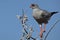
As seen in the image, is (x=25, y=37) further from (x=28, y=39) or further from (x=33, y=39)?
(x=33, y=39)

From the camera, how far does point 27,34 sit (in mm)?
2182

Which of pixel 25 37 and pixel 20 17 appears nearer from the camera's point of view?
pixel 25 37

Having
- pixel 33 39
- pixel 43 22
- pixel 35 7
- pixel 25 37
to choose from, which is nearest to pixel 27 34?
pixel 25 37

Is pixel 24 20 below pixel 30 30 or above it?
above

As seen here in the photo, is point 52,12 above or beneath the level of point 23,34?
above

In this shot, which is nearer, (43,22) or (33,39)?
(33,39)

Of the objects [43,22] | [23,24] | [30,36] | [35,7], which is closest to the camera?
[30,36]

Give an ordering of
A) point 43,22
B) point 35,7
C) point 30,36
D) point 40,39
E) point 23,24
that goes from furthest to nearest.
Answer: point 35,7, point 43,22, point 23,24, point 30,36, point 40,39

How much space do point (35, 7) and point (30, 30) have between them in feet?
4.91

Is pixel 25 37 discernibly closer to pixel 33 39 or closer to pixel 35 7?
pixel 33 39

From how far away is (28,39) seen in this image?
217 centimetres

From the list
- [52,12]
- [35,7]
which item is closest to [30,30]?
[52,12]

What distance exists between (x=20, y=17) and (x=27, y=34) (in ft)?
1.18

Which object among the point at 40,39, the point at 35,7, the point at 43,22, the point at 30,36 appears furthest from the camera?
the point at 35,7
